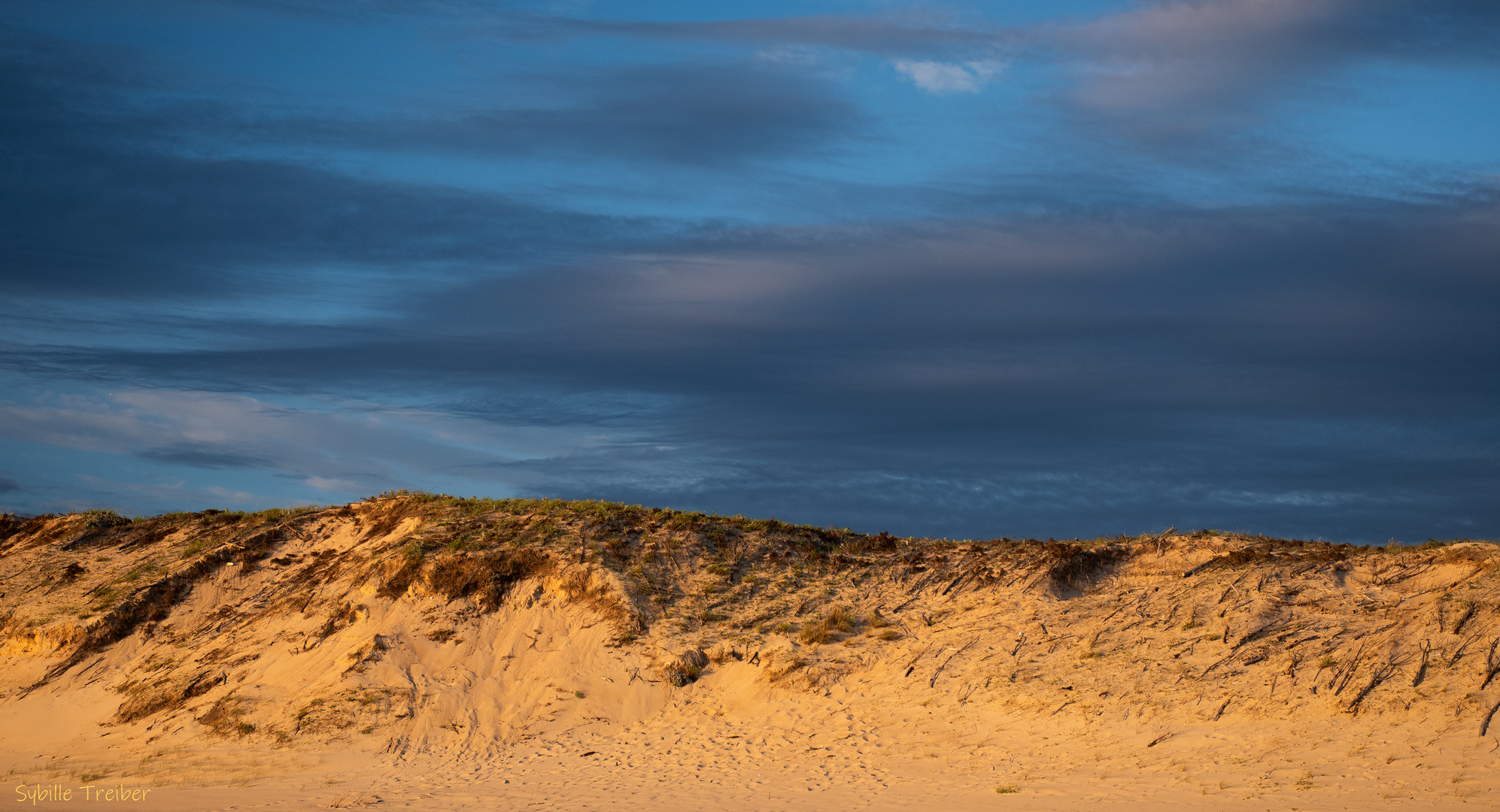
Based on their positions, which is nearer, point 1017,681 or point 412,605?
point 1017,681

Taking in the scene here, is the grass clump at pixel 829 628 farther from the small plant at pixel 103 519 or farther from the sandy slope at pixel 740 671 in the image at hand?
the small plant at pixel 103 519

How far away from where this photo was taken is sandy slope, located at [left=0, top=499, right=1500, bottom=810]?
56.0ft

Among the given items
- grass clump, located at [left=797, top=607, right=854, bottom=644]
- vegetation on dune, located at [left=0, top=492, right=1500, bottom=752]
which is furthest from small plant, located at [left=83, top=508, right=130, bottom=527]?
grass clump, located at [left=797, top=607, right=854, bottom=644]

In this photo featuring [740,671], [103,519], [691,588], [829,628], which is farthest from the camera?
[103,519]

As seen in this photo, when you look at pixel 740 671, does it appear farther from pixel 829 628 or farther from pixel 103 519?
pixel 103 519

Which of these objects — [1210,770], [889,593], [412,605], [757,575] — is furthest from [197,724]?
[1210,770]

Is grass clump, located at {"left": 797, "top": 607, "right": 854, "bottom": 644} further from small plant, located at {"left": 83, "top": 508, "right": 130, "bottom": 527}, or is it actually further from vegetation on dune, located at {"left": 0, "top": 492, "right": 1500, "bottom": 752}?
small plant, located at {"left": 83, "top": 508, "right": 130, "bottom": 527}

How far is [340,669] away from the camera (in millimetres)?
22578

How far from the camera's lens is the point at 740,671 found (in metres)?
22.0

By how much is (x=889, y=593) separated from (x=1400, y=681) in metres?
10.3

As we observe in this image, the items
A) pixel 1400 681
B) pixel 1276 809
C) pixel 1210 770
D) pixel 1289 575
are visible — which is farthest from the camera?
pixel 1289 575

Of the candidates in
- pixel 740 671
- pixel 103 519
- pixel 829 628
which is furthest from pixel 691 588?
pixel 103 519

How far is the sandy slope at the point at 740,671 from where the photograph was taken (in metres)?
17.1

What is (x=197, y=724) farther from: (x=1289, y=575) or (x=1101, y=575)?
(x=1289, y=575)
